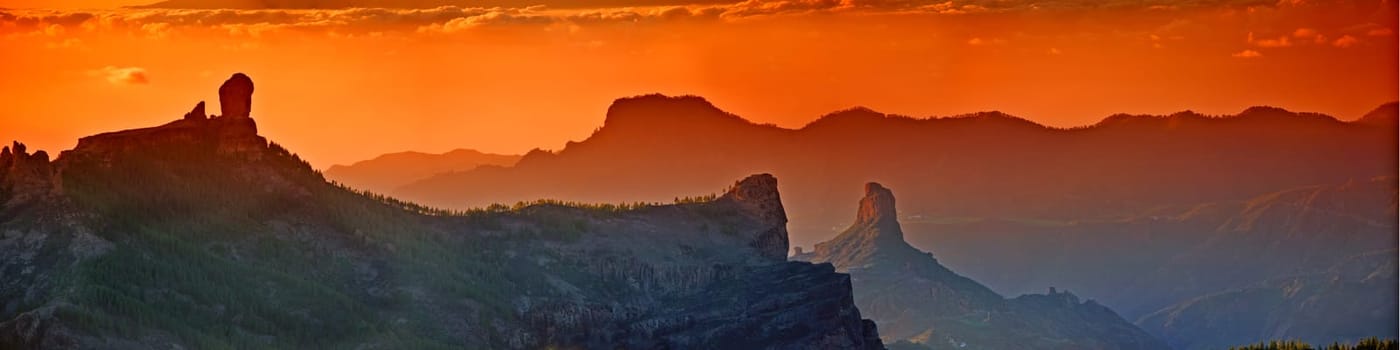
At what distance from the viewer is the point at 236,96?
A: 16575 cm

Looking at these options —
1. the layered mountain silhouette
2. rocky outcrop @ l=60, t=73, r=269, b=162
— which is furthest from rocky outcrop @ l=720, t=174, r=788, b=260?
rocky outcrop @ l=60, t=73, r=269, b=162

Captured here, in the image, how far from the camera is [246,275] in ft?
510

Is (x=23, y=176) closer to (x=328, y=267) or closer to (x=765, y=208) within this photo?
(x=328, y=267)

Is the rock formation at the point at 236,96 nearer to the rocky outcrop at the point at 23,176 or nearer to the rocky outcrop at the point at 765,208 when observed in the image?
the rocky outcrop at the point at 23,176

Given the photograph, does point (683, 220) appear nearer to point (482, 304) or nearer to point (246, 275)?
point (482, 304)

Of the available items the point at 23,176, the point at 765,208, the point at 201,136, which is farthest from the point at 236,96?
the point at 765,208

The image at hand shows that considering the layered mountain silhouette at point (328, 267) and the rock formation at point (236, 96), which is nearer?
the layered mountain silhouette at point (328, 267)

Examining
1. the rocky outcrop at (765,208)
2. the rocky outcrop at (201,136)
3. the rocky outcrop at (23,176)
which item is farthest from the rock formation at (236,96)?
the rocky outcrop at (765,208)

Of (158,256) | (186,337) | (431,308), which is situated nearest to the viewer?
(186,337)

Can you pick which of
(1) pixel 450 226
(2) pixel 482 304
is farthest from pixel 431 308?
(1) pixel 450 226

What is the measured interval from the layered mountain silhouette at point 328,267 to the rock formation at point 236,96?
240 mm

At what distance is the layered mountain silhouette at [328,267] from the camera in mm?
144625

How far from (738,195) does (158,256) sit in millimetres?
56729

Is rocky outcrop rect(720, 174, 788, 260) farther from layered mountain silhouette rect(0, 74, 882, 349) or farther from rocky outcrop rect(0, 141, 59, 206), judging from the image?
rocky outcrop rect(0, 141, 59, 206)
